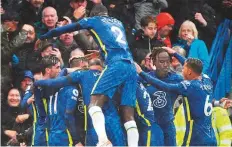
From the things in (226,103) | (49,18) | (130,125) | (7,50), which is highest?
(49,18)

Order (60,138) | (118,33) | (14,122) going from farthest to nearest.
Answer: (14,122) < (60,138) < (118,33)

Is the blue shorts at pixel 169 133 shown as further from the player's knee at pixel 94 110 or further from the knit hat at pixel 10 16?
the knit hat at pixel 10 16

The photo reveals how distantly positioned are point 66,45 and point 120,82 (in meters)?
2.54

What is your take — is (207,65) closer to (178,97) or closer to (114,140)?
(178,97)

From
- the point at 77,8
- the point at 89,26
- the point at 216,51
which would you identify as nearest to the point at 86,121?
the point at 89,26

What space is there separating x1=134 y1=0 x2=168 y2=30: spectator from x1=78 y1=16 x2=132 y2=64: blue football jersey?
321cm

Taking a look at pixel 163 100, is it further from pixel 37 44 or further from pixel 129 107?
pixel 37 44

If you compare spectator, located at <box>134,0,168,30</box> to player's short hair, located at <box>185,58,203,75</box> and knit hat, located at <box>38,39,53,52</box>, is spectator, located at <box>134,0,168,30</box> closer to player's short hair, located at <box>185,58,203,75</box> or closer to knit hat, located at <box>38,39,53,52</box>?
knit hat, located at <box>38,39,53,52</box>

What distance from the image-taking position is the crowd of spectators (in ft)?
48.0

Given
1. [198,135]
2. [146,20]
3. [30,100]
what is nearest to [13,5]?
[30,100]

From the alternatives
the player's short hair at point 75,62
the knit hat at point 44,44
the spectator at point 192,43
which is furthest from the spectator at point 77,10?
the spectator at point 192,43

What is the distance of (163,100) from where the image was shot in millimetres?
13781

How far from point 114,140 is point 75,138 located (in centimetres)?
92

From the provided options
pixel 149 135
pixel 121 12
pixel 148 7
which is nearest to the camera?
pixel 149 135
